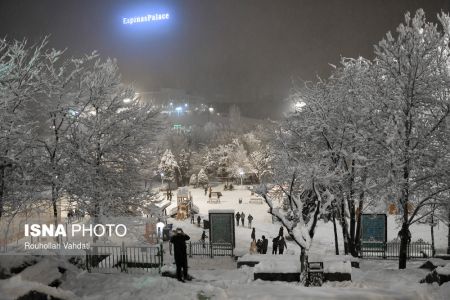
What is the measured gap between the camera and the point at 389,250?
73.6ft

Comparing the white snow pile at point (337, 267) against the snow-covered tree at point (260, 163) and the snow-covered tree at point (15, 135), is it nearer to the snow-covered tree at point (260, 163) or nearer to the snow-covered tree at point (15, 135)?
the snow-covered tree at point (15, 135)

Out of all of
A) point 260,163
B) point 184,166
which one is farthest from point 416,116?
point 184,166

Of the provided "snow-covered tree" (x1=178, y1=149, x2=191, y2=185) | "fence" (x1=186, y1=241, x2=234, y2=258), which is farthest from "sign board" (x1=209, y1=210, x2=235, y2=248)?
"snow-covered tree" (x1=178, y1=149, x2=191, y2=185)

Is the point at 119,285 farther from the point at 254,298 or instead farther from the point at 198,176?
the point at 198,176

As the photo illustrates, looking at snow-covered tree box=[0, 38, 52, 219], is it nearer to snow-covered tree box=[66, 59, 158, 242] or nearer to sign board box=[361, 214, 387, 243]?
snow-covered tree box=[66, 59, 158, 242]

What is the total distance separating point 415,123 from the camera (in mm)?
15383

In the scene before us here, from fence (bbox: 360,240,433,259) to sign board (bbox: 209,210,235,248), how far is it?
7252mm

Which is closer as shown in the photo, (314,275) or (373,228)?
(314,275)

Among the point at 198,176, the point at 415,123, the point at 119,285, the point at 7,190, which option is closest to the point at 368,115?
the point at 415,123

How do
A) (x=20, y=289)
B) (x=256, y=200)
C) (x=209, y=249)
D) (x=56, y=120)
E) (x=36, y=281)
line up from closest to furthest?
(x=20, y=289) → (x=36, y=281) → (x=56, y=120) → (x=209, y=249) → (x=256, y=200)

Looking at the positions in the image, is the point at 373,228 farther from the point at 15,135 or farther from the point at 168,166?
the point at 168,166

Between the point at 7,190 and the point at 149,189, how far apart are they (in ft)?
20.3

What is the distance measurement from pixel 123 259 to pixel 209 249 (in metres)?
7.85

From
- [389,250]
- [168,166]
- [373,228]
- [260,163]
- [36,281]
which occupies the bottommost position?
[389,250]
